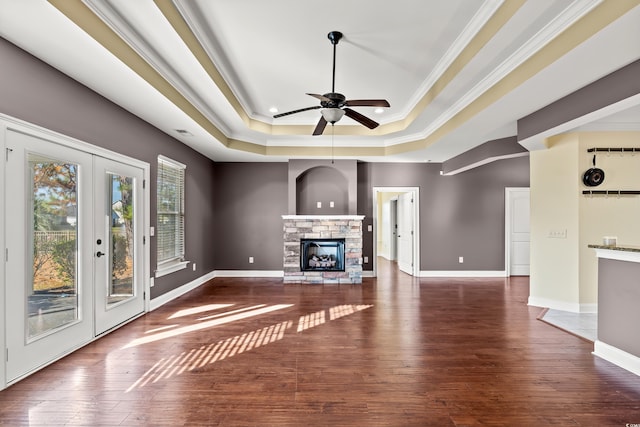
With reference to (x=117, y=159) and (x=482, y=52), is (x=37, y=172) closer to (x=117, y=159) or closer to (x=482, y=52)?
(x=117, y=159)

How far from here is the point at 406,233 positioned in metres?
7.54

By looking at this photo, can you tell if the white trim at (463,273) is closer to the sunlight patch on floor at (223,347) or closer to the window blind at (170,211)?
the sunlight patch on floor at (223,347)

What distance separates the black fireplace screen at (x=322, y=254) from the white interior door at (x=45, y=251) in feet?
12.5

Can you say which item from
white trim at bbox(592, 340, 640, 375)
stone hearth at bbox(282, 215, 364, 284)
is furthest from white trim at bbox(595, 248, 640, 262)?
stone hearth at bbox(282, 215, 364, 284)

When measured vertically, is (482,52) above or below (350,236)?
above

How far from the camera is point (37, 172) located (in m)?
2.63

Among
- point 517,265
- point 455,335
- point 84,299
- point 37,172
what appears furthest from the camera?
point 517,265

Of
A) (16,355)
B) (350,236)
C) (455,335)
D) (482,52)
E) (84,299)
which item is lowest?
(455,335)

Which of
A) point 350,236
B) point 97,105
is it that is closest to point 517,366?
point 350,236

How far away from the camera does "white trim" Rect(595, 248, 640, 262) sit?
2.64 m

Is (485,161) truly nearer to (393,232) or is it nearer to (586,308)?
(586,308)

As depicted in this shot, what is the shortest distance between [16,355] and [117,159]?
2045 mm

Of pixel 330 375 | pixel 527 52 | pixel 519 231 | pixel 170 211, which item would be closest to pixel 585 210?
pixel 527 52

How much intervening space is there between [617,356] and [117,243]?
4985mm
